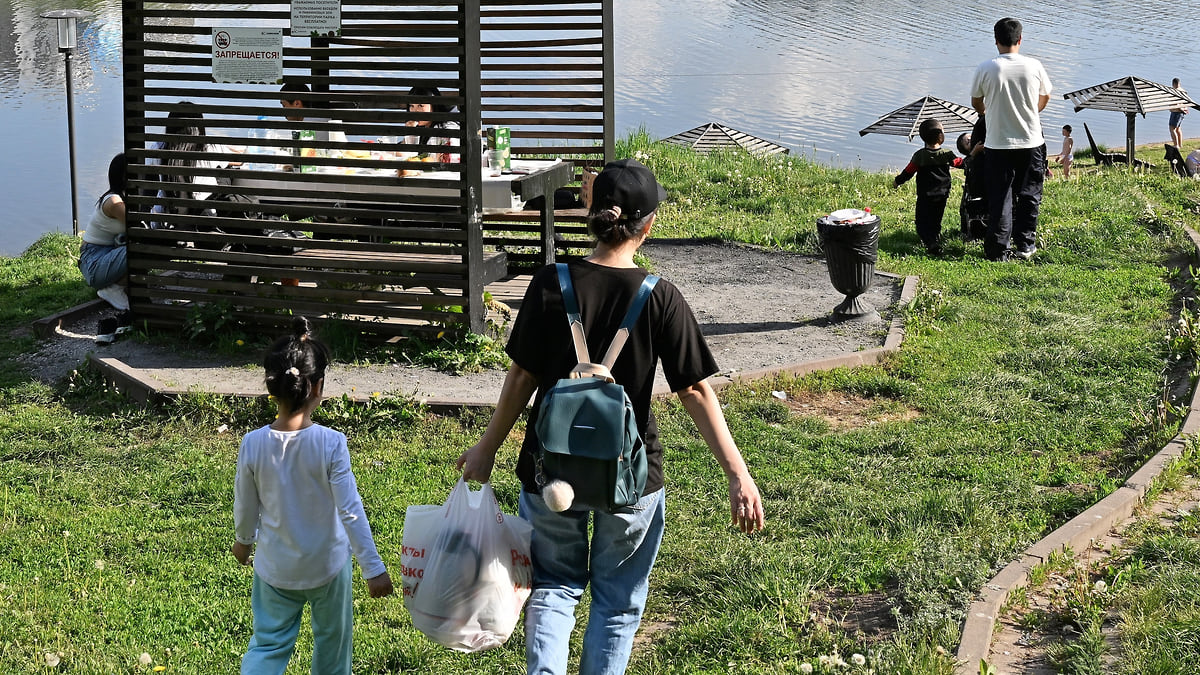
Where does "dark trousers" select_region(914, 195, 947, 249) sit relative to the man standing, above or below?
below

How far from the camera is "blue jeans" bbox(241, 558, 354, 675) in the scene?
3895 mm

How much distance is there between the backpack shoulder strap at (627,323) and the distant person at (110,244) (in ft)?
19.6

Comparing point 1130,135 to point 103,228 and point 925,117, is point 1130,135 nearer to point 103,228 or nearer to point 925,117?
point 925,117

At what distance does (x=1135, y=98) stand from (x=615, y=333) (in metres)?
20.6

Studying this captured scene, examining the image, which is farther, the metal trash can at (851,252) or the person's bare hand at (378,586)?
the metal trash can at (851,252)

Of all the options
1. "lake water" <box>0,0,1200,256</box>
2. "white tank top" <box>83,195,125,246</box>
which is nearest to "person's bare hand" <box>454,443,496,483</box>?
"white tank top" <box>83,195,125,246</box>

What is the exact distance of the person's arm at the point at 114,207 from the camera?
28.0 ft

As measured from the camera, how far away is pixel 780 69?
34406 millimetres

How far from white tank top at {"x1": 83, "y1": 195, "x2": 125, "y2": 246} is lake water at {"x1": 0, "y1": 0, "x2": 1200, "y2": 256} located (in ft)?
22.9

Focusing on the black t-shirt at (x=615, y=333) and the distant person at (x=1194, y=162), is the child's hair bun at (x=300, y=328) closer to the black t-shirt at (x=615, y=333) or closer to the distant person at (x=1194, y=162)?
the black t-shirt at (x=615, y=333)

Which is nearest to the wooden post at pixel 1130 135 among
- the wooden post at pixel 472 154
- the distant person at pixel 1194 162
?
the distant person at pixel 1194 162

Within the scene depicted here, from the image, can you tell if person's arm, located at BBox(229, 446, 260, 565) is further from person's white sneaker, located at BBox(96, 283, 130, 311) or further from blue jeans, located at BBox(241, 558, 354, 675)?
person's white sneaker, located at BBox(96, 283, 130, 311)

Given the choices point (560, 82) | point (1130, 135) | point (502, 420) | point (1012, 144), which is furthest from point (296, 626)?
point (1130, 135)

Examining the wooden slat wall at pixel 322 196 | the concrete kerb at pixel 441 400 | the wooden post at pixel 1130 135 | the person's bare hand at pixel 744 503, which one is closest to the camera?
the person's bare hand at pixel 744 503
